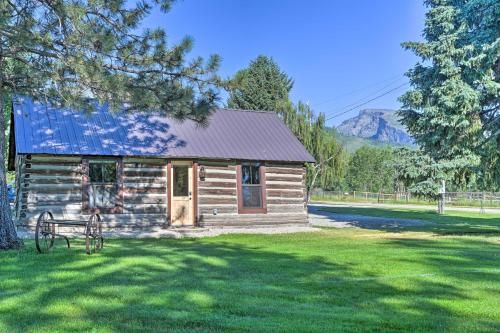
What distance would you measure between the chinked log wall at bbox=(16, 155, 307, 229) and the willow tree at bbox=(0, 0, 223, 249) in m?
5.01

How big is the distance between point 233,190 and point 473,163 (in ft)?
26.1

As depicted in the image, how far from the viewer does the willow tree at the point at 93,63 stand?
8922 millimetres

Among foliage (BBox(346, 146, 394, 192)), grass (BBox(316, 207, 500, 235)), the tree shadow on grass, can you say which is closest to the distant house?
grass (BBox(316, 207, 500, 235))

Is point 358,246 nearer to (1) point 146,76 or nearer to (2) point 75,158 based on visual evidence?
(1) point 146,76

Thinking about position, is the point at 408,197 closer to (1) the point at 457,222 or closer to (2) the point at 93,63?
(1) the point at 457,222

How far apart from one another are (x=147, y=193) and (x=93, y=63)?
26.9ft

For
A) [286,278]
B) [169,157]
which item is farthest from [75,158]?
[286,278]

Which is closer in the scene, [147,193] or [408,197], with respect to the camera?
[147,193]

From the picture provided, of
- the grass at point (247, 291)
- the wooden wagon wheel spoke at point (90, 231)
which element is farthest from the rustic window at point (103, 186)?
the grass at point (247, 291)

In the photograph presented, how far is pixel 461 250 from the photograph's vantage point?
37.2 feet

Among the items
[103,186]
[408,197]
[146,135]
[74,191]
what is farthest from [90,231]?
[408,197]

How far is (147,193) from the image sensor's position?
1673cm

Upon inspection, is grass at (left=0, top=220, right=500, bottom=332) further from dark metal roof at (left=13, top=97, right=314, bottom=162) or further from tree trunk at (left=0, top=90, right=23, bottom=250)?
dark metal roof at (left=13, top=97, right=314, bottom=162)

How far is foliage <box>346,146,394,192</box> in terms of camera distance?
6306 cm
